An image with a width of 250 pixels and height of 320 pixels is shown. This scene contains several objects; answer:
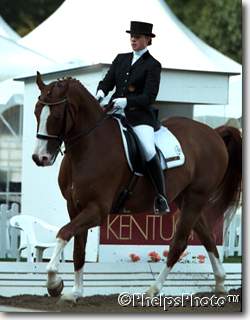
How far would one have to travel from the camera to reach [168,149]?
862cm

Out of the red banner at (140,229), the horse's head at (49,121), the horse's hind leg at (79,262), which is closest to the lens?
the horse's head at (49,121)

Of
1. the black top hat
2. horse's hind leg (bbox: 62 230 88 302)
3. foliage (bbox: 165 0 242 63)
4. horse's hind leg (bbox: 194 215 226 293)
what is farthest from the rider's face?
foliage (bbox: 165 0 242 63)

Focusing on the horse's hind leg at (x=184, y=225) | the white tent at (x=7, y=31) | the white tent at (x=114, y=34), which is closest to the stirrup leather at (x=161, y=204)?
the horse's hind leg at (x=184, y=225)

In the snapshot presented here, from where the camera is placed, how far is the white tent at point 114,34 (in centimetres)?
1327

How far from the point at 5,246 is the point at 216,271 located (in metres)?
3.31

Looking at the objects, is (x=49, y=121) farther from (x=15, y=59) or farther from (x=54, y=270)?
(x=15, y=59)

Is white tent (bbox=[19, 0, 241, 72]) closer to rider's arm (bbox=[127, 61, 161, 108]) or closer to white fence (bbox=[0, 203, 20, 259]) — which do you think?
white fence (bbox=[0, 203, 20, 259])

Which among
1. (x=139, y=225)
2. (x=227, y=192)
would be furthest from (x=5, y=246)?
(x=227, y=192)

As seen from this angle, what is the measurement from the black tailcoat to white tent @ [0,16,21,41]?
26.8ft

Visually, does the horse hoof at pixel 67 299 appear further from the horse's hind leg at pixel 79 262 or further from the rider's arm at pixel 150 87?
the rider's arm at pixel 150 87

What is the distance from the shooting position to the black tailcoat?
8281mm

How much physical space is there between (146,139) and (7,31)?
350 inches

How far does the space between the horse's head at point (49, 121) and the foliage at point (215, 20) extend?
4.81m

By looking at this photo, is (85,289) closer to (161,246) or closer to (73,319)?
(161,246)
